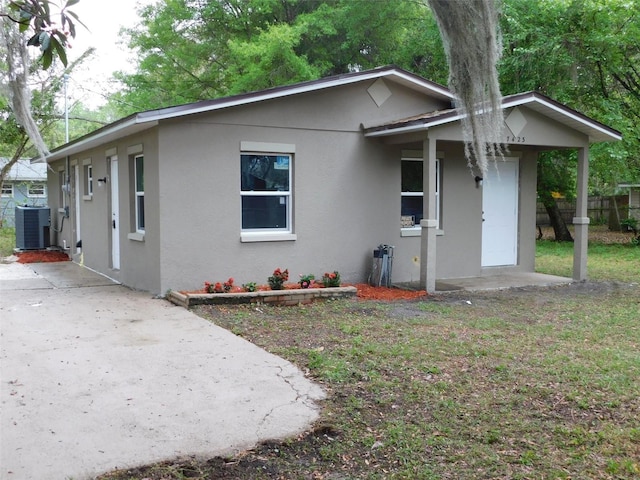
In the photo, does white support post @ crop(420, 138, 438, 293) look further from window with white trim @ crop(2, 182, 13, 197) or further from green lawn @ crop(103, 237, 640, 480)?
window with white trim @ crop(2, 182, 13, 197)

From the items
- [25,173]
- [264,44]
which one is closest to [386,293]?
[264,44]

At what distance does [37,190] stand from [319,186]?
2545 centimetres

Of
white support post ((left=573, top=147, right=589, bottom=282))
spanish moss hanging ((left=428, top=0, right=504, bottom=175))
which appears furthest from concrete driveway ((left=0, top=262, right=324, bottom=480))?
white support post ((left=573, top=147, right=589, bottom=282))

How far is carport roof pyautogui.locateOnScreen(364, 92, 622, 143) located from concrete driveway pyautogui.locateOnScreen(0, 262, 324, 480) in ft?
15.0

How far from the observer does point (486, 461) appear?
3885 millimetres

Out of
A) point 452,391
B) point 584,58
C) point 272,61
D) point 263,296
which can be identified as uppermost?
point 272,61

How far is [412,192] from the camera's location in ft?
37.8

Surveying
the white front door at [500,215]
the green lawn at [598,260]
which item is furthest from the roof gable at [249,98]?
the green lawn at [598,260]

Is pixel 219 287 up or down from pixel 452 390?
up

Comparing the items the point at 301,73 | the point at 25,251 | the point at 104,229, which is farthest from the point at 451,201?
the point at 25,251

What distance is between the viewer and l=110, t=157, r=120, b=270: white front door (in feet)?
37.6

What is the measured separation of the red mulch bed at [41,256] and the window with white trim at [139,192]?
17.0 ft

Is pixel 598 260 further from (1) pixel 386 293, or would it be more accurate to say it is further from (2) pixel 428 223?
(1) pixel 386 293

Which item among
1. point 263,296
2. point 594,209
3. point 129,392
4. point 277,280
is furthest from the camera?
point 594,209
